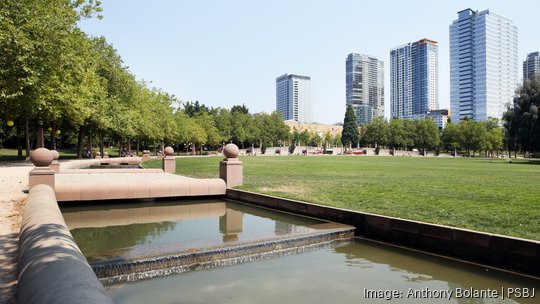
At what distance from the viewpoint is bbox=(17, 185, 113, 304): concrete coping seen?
3098mm

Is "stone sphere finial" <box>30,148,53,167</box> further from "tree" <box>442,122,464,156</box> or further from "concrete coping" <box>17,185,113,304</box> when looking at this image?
"tree" <box>442,122,464,156</box>

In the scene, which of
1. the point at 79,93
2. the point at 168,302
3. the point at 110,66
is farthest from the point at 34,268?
the point at 110,66

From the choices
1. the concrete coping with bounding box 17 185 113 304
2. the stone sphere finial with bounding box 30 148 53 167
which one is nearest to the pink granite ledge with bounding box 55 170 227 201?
the stone sphere finial with bounding box 30 148 53 167

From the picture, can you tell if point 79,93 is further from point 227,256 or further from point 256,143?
point 256,143

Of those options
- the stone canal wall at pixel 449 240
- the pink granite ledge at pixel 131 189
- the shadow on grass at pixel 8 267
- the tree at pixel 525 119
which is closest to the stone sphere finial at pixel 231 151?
the pink granite ledge at pixel 131 189

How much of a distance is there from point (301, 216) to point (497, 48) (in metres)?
191

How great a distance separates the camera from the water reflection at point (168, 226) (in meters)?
8.15

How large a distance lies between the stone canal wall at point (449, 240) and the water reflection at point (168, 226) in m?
0.93

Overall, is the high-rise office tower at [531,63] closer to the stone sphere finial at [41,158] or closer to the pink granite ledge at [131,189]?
the pink granite ledge at [131,189]

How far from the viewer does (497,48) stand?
171 m

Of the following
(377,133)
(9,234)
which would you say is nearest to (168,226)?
(9,234)

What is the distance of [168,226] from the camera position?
1083 centimetres

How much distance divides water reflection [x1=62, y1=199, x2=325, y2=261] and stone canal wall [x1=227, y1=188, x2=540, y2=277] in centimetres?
93

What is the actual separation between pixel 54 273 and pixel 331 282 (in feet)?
13.6
